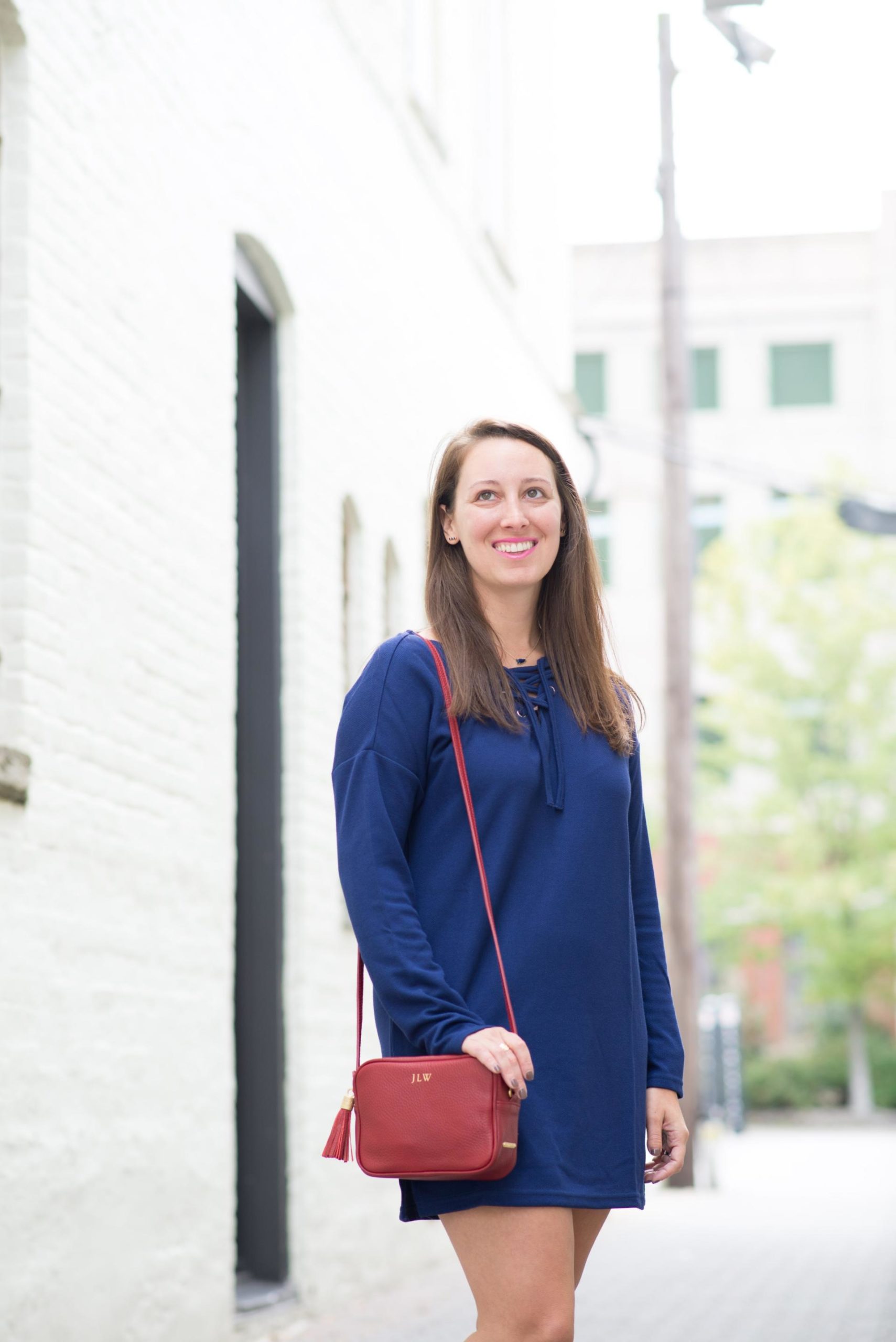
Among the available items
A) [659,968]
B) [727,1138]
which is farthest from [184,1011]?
[727,1138]

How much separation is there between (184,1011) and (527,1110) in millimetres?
3383

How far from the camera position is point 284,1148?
7.32m

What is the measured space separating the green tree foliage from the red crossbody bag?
2668 centimetres

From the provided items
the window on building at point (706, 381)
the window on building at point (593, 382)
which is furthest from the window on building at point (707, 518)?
the window on building at point (593, 382)

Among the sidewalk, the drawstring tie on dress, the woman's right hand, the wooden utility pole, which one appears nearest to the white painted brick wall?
the sidewalk

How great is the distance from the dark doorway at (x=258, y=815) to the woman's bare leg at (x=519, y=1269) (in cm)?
460

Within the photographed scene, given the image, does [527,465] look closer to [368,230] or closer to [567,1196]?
[567,1196]

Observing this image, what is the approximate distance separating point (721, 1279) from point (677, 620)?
8.00 m

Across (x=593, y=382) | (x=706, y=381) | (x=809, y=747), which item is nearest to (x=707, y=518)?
(x=706, y=381)

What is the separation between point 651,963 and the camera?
3.13m

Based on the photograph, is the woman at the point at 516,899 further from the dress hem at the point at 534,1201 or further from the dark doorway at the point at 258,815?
the dark doorway at the point at 258,815

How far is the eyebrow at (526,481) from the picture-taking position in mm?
3090

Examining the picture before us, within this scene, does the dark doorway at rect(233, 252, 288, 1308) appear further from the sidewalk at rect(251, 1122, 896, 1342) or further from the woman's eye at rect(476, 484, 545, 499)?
the woman's eye at rect(476, 484, 545, 499)

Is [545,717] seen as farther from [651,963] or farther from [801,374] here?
[801,374]
